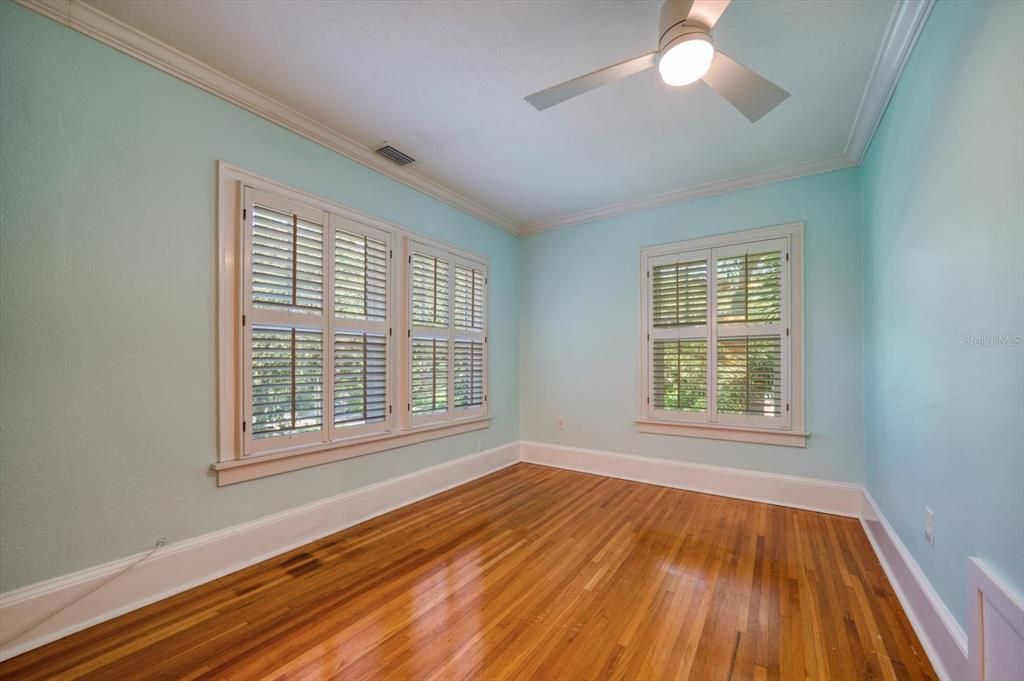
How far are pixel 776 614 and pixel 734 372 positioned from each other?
205 cm

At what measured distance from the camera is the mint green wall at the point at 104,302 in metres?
1.68

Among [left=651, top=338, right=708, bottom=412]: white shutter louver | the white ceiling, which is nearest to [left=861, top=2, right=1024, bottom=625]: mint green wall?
the white ceiling

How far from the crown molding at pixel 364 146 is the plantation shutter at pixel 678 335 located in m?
0.68

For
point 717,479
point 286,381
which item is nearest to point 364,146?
point 286,381

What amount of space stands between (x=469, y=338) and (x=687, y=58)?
2.94 metres

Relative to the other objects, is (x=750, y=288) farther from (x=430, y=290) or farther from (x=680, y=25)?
(x=430, y=290)

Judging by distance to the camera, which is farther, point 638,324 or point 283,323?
point 638,324

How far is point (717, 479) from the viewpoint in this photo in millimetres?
3539

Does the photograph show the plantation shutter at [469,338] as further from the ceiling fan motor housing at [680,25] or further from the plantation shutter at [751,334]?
the ceiling fan motor housing at [680,25]

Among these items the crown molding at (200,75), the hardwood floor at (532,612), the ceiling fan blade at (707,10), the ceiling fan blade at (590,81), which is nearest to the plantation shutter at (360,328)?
the crown molding at (200,75)

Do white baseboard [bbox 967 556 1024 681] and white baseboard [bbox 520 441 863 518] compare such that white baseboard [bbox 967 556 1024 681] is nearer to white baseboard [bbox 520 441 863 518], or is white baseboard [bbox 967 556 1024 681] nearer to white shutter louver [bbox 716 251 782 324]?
white baseboard [bbox 520 441 863 518]

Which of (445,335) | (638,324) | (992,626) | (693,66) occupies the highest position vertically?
(693,66)

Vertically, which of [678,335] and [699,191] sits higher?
[699,191]

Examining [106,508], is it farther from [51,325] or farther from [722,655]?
[722,655]
